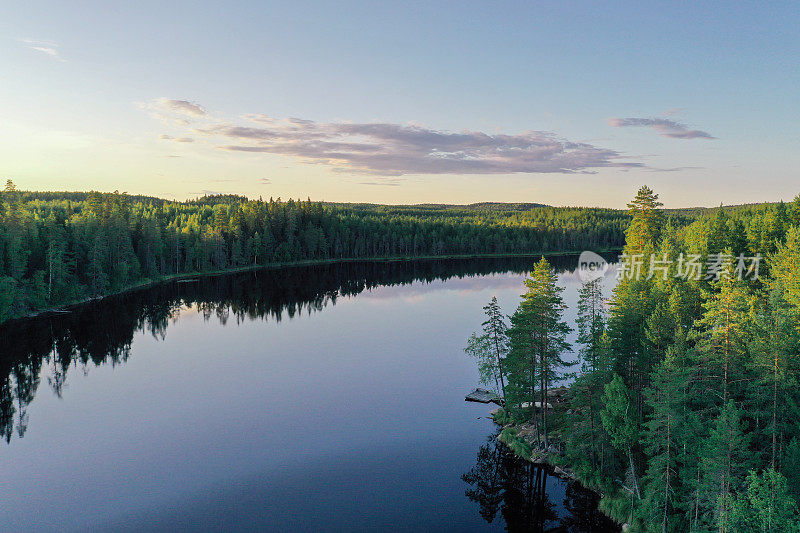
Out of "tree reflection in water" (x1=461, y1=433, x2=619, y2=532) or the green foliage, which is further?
the green foliage

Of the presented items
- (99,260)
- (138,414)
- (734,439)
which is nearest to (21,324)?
(99,260)

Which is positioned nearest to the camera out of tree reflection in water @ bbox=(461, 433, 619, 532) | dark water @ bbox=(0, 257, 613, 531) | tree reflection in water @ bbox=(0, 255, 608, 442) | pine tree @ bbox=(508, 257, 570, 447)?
tree reflection in water @ bbox=(461, 433, 619, 532)

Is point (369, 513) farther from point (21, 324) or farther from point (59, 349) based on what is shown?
point (21, 324)

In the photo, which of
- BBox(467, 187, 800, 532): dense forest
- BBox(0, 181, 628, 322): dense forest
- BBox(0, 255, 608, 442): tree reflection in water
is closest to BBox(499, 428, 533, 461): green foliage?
BBox(467, 187, 800, 532): dense forest

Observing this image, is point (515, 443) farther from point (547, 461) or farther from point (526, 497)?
point (526, 497)

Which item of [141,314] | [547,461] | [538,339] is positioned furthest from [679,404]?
[141,314]

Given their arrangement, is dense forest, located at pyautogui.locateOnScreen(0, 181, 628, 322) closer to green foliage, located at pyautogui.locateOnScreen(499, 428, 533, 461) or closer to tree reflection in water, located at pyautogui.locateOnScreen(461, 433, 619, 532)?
green foliage, located at pyautogui.locateOnScreen(499, 428, 533, 461)
